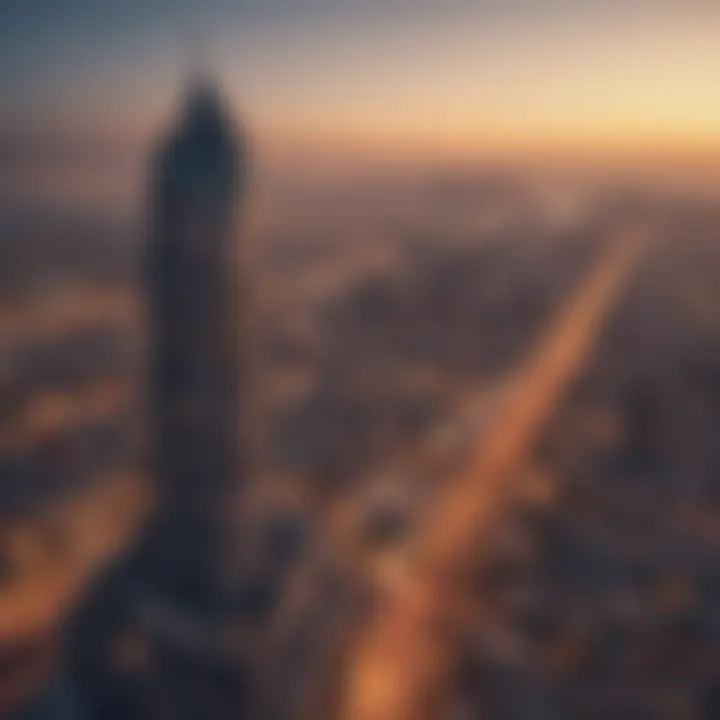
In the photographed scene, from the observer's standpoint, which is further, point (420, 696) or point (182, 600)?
point (420, 696)

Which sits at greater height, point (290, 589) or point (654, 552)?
point (290, 589)

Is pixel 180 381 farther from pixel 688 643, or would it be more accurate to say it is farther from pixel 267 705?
pixel 688 643

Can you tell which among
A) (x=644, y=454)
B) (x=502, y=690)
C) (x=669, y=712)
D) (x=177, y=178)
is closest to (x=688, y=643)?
(x=669, y=712)

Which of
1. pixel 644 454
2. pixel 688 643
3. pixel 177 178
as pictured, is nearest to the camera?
pixel 177 178

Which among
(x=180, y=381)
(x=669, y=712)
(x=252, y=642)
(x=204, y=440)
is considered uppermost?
(x=180, y=381)

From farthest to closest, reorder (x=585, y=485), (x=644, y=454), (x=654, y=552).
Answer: (x=644, y=454)
(x=585, y=485)
(x=654, y=552)

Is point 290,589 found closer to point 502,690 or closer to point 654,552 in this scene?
point 502,690
